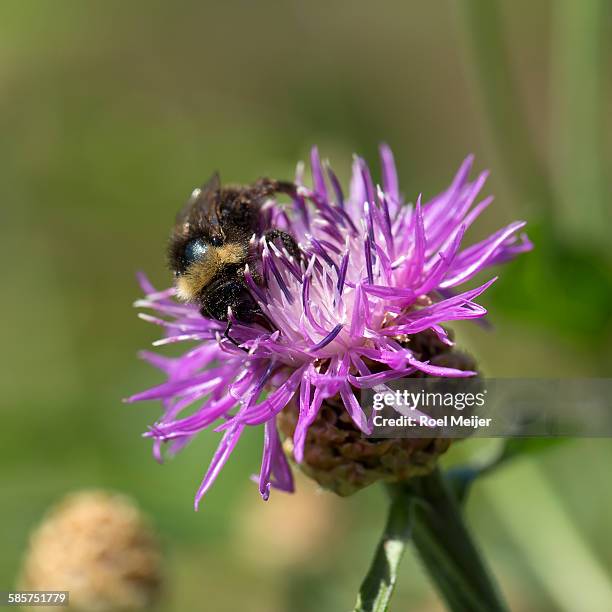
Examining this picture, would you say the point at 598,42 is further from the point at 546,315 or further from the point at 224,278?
the point at 224,278

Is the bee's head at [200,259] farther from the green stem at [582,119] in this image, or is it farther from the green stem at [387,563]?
the green stem at [582,119]

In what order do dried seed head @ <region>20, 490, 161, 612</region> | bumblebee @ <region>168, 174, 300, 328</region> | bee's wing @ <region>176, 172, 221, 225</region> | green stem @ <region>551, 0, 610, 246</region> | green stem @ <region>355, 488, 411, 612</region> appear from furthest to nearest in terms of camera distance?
green stem @ <region>551, 0, 610, 246</region> → dried seed head @ <region>20, 490, 161, 612</region> → bee's wing @ <region>176, 172, 221, 225</region> → bumblebee @ <region>168, 174, 300, 328</region> → green stem @ <region>355, 488, 411, 612</region>

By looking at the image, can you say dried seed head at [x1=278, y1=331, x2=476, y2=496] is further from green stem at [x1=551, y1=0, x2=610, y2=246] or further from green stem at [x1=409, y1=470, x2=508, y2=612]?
green stem at [x1=551, y1=0, x2=610, y2=246]

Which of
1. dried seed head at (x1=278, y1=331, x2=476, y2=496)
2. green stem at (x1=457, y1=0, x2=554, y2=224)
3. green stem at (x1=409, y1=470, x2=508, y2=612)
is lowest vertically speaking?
green stem at (x1=409, y1=470, x2=508, y2=612)

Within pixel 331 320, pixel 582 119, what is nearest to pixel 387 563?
pixel 331 320

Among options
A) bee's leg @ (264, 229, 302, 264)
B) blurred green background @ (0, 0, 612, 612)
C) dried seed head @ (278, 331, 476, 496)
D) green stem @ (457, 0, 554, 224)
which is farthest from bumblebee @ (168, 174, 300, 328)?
green stem @ (457, 0, 554, 224)

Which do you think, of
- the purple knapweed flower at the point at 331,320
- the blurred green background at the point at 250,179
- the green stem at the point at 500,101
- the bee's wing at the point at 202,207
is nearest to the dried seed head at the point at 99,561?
the blurred green background at the point at 250,179
